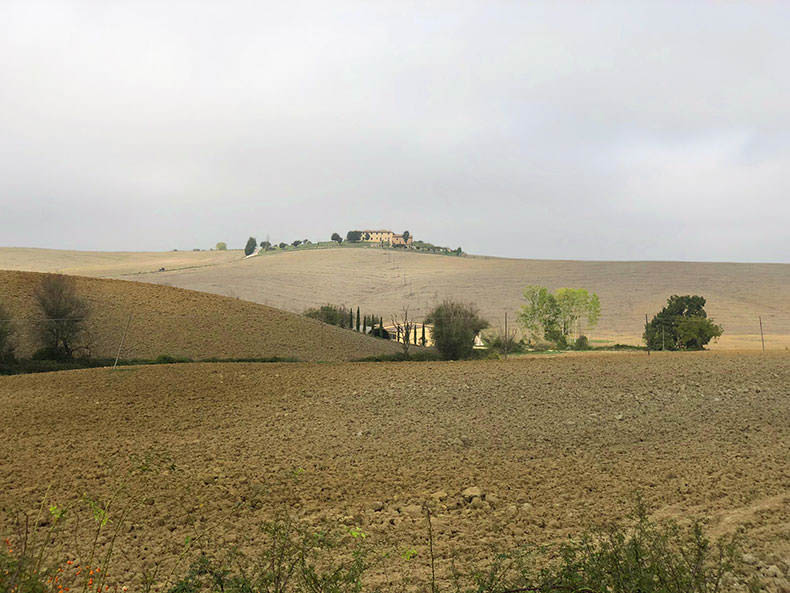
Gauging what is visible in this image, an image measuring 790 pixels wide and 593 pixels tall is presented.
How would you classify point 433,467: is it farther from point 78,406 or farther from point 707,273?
point 707,273

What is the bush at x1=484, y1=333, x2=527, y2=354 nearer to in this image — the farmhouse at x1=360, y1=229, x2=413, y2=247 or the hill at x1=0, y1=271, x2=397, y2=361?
the hill at x1=0, y1=271, x2=397, y2=361

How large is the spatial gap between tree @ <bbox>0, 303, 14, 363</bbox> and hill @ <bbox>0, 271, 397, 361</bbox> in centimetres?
54

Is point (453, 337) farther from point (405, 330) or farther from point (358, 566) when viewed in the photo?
point (358, 566)

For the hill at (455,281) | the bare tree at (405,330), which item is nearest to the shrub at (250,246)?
the hill at (455,281)

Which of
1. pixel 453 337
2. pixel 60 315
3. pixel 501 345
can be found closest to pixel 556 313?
pixel 501 345

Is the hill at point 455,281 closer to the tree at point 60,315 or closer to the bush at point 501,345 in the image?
the bush at point 501,345

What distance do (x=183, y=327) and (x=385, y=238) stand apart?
376 ft

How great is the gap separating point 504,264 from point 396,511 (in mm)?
85756

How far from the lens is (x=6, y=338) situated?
23.0m

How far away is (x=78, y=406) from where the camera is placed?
13.7m

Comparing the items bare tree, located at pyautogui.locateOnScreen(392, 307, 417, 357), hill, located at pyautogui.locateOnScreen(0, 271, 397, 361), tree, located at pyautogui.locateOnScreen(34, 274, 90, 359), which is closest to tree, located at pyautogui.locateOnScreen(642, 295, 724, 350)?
bare tree, located at pyautogui.locateOnScreen(392, 307, 417, 357)

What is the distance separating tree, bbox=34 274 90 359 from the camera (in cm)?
2430

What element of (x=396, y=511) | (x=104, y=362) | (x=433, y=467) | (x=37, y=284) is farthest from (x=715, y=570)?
(x=37, y=284)

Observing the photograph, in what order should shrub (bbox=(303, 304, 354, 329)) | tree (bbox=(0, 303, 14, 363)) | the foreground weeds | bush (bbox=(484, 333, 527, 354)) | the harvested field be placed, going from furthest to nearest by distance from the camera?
1. shrub (bbox=(303, 304, 354, 329))
2. bush (bbox=(484, 333, 527, 354))
3. tree (bbox=(0, 303, 14, 363))
4. the harvested field
5. the foreground weeds
